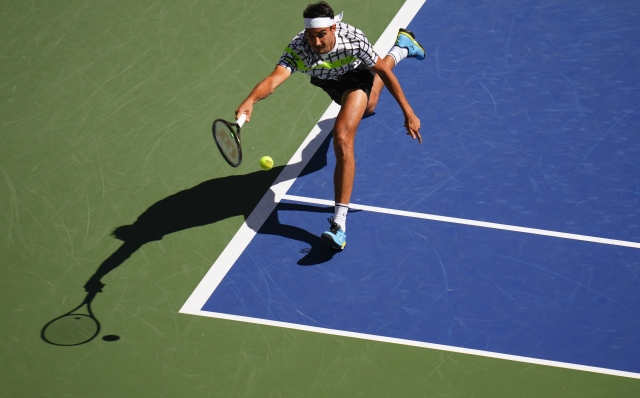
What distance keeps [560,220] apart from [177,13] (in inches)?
185

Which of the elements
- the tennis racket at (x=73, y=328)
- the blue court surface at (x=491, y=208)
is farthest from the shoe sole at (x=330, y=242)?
the tennis racket at (x=73, y=328)

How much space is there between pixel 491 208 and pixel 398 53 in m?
1.84

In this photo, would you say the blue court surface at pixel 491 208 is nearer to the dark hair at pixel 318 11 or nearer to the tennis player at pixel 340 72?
the tennis player at pixel 340 72

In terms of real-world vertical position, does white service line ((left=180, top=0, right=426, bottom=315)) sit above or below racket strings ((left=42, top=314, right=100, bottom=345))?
below

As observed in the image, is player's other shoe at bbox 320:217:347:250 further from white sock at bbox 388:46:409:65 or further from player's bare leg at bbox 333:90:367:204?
white sock at bbox 388:46:409:65

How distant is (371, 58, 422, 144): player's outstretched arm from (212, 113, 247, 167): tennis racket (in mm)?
1356

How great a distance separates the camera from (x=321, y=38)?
7.04 meters

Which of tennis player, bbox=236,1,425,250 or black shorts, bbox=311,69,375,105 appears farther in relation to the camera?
black shorts, bbox=311,69,375,105

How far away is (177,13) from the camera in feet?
31.6

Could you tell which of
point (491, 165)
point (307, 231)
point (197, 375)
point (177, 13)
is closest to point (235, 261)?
point (307, 231)

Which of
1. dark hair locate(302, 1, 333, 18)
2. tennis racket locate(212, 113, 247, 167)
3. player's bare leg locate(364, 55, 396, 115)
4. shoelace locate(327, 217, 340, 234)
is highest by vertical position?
dark hair locate(302, 1, 333, 18)

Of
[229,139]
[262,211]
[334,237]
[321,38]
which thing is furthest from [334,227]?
[321,38]

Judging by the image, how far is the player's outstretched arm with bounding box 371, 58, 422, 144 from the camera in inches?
280

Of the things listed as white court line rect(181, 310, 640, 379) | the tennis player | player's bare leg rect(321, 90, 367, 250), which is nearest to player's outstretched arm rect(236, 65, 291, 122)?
the tennis player
